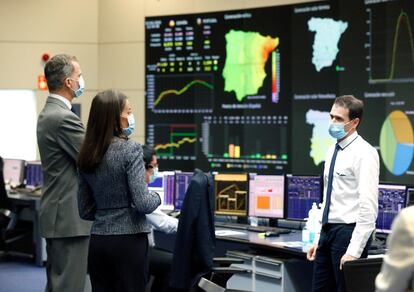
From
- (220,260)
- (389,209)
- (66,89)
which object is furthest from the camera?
(389,209)

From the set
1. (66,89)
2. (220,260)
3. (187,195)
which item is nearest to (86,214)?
(66,89)

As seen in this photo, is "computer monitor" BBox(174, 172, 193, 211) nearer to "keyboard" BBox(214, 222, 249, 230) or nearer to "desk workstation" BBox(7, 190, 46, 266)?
"keyboard" BBox(214, 222, 249, 230)

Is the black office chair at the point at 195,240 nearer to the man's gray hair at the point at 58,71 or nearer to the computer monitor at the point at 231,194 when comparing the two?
the man's gray hair at the point at 58,71

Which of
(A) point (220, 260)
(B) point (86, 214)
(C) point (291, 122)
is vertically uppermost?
(C) point (291, 122)

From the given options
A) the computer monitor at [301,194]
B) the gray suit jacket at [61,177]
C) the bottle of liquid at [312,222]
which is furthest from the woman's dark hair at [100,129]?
the computer monitor at [301,194]

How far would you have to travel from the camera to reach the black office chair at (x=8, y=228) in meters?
6.80

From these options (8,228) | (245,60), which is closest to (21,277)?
(8,228)

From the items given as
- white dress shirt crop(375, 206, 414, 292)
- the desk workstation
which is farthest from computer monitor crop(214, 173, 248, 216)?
white dress shirt crop(375, 206, 414, 292)

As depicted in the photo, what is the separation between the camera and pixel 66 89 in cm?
320

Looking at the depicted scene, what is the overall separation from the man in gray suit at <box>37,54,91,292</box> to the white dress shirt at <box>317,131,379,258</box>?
1.35 meters

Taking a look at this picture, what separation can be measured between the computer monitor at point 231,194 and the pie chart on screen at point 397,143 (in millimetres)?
1443

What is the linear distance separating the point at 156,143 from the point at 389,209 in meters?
3.86

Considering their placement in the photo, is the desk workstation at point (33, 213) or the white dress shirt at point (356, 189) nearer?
the white dress shirt at point (356, 189)

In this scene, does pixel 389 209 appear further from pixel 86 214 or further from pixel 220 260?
pixel 86 214
